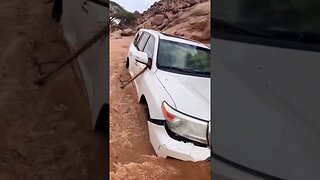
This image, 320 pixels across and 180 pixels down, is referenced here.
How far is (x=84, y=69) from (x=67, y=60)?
0.06m

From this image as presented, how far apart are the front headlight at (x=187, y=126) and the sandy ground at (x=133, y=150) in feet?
0.69

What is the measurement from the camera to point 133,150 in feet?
13.4

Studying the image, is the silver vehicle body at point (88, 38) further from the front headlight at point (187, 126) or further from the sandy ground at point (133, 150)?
the sandy ground at point (133, 150)

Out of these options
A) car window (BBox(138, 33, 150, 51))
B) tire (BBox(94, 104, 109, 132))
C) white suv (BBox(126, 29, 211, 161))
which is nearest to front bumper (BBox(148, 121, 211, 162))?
white suv (BBox(126, 29, 211, 161))

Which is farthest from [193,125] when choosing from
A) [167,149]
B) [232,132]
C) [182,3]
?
[182,3]

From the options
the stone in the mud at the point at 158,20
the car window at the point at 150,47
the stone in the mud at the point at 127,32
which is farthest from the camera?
the stone in the mud at the point at 127,32

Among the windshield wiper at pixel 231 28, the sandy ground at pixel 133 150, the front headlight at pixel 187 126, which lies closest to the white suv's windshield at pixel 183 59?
the front headlight at pixel 187 126

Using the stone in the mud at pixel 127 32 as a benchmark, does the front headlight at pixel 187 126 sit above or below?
above

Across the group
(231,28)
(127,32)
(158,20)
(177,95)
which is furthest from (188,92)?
(127,32)

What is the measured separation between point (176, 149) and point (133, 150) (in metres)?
1.03

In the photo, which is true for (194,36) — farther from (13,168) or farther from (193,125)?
(13,168)

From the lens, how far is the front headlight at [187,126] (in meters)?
3.08

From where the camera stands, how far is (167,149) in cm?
323

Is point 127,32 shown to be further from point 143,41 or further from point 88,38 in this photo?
point 88,38
